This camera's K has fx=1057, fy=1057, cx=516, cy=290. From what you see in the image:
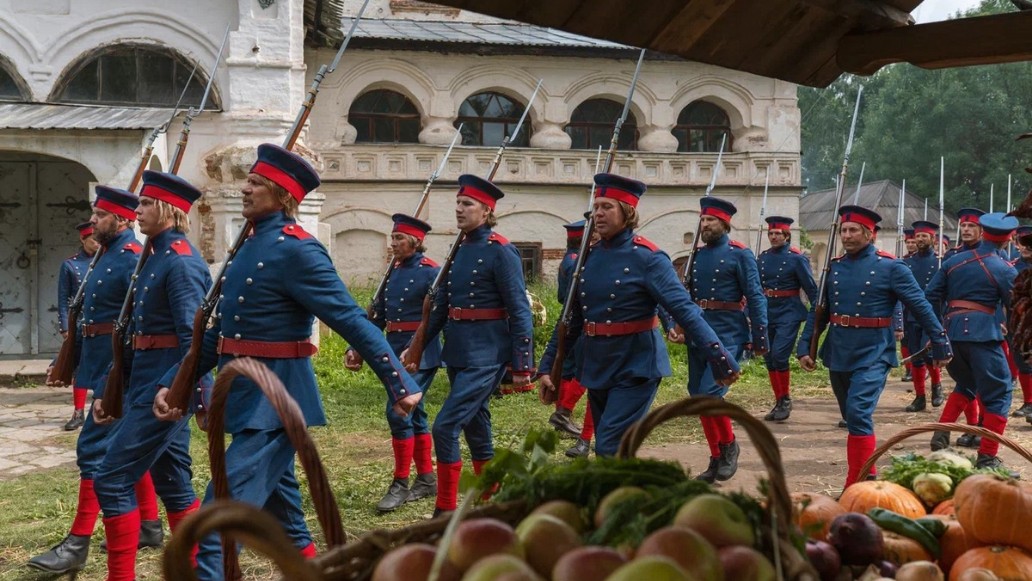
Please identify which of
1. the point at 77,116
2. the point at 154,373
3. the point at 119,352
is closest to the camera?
the point at 154,373

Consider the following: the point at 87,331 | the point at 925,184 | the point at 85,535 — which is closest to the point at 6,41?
the point at 87,331

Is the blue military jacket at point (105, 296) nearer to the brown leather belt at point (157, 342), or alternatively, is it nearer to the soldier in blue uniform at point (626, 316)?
the brown leather belt at point (157, 342)

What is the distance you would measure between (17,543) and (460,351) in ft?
9.71

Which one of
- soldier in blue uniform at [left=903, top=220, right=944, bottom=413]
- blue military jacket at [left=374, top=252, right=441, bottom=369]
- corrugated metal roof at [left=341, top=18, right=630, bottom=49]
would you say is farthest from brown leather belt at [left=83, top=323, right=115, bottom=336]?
corrugated metal roof at [left=341, top=18, right=630, bottom=49]

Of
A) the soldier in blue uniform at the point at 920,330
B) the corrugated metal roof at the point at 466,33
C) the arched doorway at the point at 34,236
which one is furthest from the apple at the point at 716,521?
the corrugated metal roof at the point at 466,33

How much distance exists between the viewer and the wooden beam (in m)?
3.05

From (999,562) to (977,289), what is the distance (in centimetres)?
Answer: 682

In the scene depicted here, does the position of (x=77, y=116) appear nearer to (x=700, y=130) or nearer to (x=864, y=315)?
(x=864, y=315)

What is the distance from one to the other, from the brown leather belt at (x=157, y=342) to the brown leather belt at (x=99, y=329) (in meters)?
0.81

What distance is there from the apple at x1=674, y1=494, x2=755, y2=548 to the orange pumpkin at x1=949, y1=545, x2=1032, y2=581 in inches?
43.2

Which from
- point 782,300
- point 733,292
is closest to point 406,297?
point 733,292

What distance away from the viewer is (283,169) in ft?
15.8

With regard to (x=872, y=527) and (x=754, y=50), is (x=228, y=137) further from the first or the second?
(x=872, y=527)

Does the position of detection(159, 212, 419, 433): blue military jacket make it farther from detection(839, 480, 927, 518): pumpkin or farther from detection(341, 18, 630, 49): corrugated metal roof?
detection(341, 18, 630, 49): corrugated metal roof
